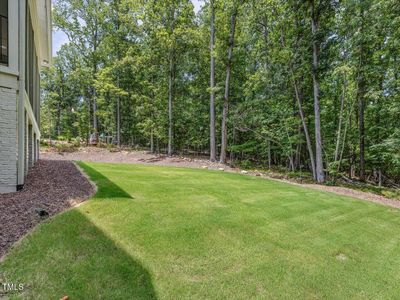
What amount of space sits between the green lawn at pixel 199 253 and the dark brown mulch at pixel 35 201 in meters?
0.28

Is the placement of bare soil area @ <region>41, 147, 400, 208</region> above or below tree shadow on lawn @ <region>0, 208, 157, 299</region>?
above

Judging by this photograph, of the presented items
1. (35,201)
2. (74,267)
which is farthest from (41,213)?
(74,267)

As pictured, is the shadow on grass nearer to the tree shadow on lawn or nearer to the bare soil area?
the tree shadow on lawn

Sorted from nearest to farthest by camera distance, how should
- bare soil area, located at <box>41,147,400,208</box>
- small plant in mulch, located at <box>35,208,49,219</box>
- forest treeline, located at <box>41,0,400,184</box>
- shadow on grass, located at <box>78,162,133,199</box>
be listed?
small plant in mulch, located at <box>35,208,49,219</box>
shadow on grass, located at <box>78,162,133,199</box>
forest treeline, located at <box>41,0,400,184</box>
bare soil area, located at <box>41,147,400,208</box>

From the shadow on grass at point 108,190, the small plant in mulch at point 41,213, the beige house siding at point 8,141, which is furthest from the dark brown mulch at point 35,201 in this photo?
the beige house siding at point 8,141

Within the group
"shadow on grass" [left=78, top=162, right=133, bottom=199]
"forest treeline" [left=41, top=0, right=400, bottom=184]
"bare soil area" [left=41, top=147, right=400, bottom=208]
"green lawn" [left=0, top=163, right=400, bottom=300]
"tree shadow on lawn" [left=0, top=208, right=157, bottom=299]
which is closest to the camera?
"tree shadow on lawn" [left=0, top=208, right=157, bottom=299]

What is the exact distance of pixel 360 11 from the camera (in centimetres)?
993

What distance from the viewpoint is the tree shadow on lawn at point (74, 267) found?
8.04ft

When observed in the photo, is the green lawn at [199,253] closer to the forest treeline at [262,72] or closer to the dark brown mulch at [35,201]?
the dark brown mulch at [35,201]

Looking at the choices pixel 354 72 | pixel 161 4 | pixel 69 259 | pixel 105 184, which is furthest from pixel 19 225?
pixel 161 4

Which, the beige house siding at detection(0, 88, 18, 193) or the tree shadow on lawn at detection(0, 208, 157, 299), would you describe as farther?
the beige house siding at detection(0, 88, 18, 193)

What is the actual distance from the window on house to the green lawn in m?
3.84

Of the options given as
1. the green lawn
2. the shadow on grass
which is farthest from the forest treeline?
the shadow on grass

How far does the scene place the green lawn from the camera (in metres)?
2.65
